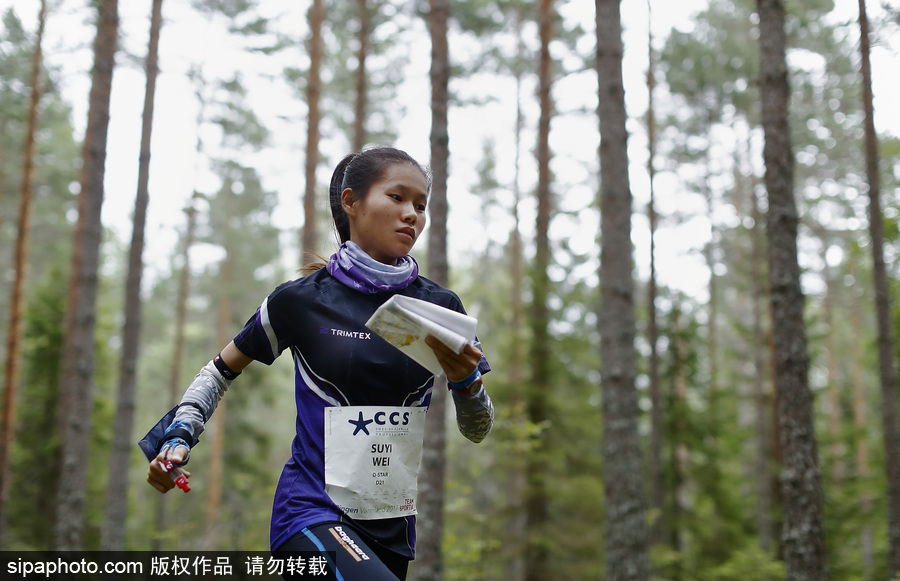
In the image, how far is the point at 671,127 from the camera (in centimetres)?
2455

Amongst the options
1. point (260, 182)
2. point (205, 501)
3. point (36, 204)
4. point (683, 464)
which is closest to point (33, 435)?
point (205, 501)

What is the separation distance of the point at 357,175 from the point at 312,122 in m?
13.3

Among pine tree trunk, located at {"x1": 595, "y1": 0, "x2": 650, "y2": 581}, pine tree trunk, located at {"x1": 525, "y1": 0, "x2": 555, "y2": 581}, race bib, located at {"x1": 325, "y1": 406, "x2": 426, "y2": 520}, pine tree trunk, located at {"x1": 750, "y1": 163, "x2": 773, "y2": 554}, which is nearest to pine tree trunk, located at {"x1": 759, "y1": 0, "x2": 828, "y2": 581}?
pine tree trunk, located at {"x1": 595, "y1": 0, "x2": 650, "y2": 581}

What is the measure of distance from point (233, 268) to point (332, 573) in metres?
25.2

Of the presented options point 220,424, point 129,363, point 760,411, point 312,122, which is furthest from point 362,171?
point 220,424

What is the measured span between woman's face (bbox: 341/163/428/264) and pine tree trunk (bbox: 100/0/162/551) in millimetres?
11249

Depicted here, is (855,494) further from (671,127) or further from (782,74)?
(782,74)

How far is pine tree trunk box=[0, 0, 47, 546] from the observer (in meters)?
14.5

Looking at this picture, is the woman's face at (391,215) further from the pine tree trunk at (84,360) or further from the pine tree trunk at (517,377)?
the pine tree trunk at (84,360)

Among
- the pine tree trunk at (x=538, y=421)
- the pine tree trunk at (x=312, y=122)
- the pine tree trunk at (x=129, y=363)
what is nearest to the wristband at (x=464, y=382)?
the pine tree trunk at (x=538, y=421)

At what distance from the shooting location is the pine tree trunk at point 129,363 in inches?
490

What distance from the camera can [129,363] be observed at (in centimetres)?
1295

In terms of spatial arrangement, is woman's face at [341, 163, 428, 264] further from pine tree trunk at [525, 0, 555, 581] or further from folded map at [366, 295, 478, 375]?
pine tree trunk at [525, 0, 555, 581]

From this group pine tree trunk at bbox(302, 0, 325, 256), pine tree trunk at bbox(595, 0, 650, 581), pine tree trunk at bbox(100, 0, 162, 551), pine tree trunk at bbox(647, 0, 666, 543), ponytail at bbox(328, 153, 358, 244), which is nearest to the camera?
ponytail at bbox(328, 153, 358, 244)
